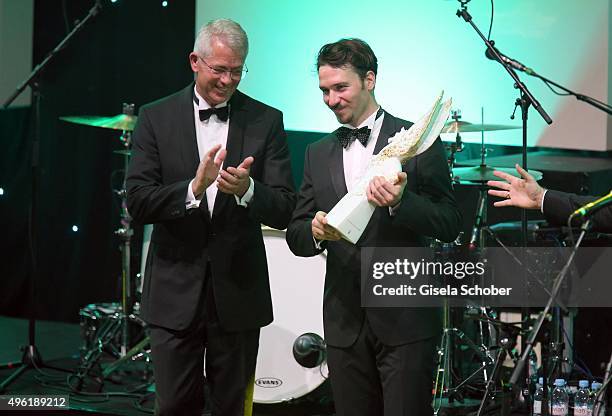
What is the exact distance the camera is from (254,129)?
336 centimetres

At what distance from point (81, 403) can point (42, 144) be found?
133 inches

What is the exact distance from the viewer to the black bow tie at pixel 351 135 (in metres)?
3.12

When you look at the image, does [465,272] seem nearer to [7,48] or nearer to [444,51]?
[444,51]

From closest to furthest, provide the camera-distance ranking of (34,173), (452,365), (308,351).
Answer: (308,351), (452,365), (34,173)

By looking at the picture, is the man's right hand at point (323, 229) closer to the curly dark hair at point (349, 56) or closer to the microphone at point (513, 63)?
the curly dark hair at point (349, 56)

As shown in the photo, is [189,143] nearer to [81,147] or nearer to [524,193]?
[524,193]

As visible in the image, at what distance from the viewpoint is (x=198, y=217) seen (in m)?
3.25

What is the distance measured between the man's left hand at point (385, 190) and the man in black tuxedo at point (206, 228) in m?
0.54

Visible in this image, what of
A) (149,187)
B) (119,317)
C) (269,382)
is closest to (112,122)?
(119,317)

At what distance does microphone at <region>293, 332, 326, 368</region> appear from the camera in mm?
4918

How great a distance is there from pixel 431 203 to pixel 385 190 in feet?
0.84

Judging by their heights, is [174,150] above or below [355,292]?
above

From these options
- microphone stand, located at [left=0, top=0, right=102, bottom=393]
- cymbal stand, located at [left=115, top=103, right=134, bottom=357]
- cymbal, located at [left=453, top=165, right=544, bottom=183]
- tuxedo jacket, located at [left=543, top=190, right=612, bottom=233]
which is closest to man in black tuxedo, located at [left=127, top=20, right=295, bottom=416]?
tuxedo jacket, located at [left=543, top=190, right=612, bottom=233]

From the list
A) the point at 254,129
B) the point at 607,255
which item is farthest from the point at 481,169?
the point at 254,129
